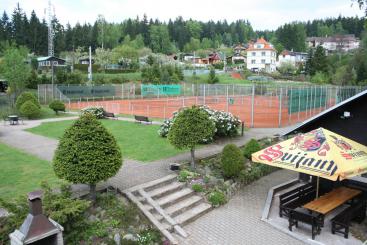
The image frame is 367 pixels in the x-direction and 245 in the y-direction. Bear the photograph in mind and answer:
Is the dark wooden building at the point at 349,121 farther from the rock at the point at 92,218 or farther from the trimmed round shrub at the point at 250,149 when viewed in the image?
the rock at the point at 92,218

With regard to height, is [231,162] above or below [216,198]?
above

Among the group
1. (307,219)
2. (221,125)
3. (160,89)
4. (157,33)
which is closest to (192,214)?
(307,219)

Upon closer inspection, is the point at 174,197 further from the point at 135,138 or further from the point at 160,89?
the point at 160,89

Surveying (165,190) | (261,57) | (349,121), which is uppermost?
(261,57)

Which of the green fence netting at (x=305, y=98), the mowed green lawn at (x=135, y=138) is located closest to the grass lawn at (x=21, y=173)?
the mowed green lawn at (x=135, y=138)

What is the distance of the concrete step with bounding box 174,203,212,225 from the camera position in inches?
395

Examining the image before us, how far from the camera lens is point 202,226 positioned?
993 centimetres

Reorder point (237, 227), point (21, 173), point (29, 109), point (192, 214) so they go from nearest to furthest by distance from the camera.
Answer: point (237, 227)
point (192, 214)
point (21, 173)
point (29, 109)

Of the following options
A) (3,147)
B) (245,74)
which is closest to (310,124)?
(3,147)

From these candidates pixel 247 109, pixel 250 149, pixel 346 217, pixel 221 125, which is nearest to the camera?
pixel 346 217

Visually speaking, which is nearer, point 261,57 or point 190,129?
point 190,129

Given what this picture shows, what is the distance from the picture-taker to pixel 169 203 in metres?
10.7

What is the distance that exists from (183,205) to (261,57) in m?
100.0

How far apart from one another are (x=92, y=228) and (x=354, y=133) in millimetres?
8596
